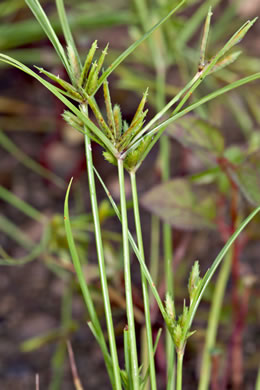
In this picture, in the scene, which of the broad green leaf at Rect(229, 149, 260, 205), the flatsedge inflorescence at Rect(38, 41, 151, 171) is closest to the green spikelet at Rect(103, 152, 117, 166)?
the flatsedge inflorescence at Rect(38, 41, 151, 171)

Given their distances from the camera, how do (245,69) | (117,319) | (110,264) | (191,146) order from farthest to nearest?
(245,69)
(117,319)
(110,264)
(191,146)

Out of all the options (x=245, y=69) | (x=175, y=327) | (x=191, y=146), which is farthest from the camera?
(x=245, y=69)

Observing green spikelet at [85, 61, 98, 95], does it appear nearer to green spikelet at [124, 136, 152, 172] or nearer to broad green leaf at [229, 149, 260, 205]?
green spikelet at [124, 136, 152, 172]

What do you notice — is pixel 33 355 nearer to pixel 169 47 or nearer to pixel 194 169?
pixel 194 169

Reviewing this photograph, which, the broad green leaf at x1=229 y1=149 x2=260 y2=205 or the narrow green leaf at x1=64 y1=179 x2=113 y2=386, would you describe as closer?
the narrow green leaf at x1=64 y1=179 x2=113 y2=386

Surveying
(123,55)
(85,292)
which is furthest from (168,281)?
(123,55)

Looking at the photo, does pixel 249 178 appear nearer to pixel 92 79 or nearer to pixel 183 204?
pixel 183 204

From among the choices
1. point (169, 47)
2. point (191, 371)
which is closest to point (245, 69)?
point (169, 47)
